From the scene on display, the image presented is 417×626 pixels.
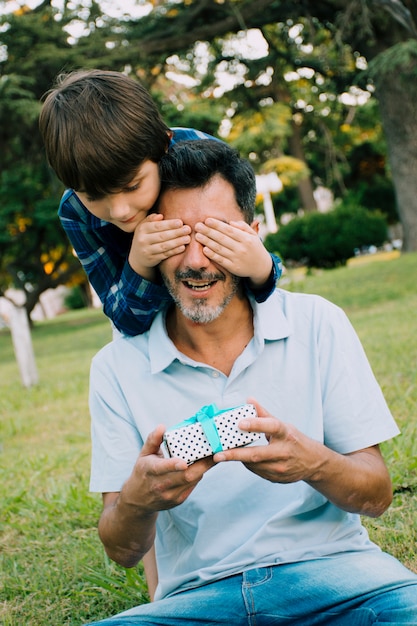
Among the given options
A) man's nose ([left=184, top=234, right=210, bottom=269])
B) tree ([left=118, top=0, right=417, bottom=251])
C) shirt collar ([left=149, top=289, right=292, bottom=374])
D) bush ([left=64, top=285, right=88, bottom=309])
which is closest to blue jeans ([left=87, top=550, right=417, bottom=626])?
shirt collar ([left=149, top=289, right=292, bottom=374])

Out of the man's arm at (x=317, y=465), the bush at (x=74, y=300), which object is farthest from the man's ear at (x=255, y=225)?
the bush at (x=74, y=300)

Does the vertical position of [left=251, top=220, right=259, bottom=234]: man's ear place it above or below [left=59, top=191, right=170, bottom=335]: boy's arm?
above

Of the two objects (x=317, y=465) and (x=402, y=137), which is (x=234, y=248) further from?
(x=402, y=137)

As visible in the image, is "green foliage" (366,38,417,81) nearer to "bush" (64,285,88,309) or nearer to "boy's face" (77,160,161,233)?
"boy's face" (77,160,161,233)

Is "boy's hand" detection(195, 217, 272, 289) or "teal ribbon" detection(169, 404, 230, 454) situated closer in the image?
"teal ribbon" detection(169, 404, 230, 454)

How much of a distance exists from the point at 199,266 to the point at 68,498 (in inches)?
92.9

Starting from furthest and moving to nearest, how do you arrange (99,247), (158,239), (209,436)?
(99,247) < (158,239) < (209,436)

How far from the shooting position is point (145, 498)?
6.14 ft

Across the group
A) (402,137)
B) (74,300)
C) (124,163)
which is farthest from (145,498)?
(74,300)

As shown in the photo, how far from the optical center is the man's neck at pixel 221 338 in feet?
7.54

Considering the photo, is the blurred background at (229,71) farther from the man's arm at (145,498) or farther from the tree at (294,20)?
the man's arm at (145,498)

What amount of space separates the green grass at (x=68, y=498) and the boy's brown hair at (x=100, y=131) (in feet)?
5.51

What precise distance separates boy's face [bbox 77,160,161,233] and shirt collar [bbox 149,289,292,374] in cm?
45

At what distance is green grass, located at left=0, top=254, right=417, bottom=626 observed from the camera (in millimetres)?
3096
